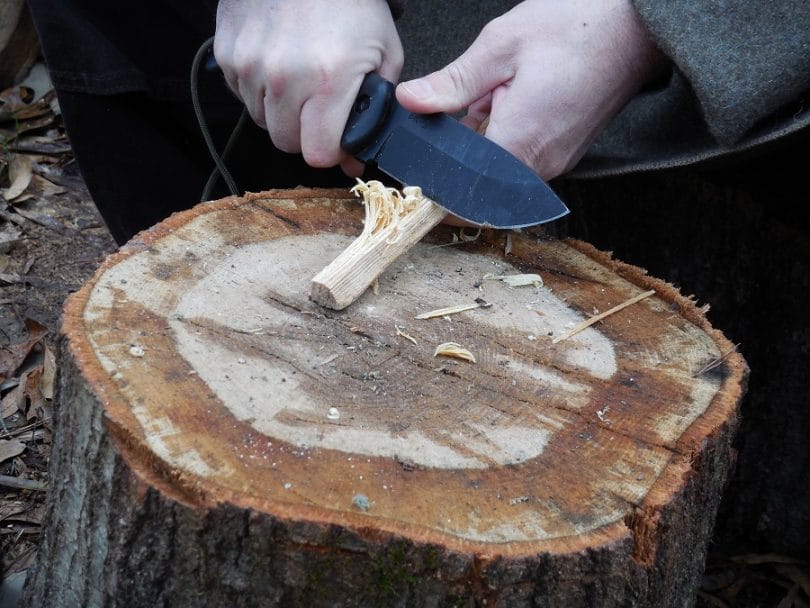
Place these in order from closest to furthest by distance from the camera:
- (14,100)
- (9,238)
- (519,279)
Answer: (519,279)
(9,238)
(14,100)

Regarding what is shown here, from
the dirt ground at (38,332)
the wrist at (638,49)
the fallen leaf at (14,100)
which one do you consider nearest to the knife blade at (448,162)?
the wrist at (638,49)

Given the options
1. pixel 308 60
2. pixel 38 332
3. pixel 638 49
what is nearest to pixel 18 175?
pixel 38 332

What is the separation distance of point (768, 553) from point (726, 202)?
938mm

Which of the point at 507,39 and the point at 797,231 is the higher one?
the point at 507,39

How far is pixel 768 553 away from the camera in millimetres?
2254

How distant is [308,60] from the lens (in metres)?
1.58

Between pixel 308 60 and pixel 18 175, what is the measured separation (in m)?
2.03

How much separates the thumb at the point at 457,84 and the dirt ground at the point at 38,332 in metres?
0.81

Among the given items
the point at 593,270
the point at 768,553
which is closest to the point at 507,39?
the point at 593,270

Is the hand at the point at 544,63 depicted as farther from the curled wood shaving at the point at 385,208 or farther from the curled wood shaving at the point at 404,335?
the curled wood shaving at the point at 404,335

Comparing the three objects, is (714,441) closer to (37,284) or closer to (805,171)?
(805,171)

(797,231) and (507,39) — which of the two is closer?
(507,39)

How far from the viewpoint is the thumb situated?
1.54 metres

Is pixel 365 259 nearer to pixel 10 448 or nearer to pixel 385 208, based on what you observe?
pixel 385 208
